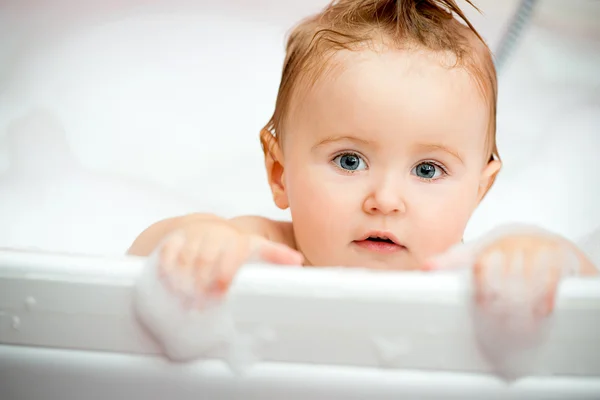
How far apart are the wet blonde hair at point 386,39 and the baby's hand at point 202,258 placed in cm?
32

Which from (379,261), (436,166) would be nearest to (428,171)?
(436,166)

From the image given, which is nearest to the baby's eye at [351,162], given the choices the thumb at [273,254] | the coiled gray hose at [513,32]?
the thumb at [273,254]

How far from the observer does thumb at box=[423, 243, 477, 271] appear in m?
0.59

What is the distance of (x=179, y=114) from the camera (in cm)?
160

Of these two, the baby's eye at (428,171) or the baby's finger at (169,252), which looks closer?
the baby's finger at (169,252)

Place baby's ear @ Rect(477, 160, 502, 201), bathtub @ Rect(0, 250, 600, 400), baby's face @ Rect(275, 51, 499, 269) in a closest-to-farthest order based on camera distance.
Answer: bathtub @ Rect(0, 250, 600, 400), baby's face @ Rect(275, 51, 499, 269), baby's ear @ Rect(477, 160, 502, 201)

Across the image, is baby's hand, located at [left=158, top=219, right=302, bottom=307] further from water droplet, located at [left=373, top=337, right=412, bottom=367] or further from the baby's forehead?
the baby's forehead

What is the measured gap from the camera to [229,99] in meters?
1.64

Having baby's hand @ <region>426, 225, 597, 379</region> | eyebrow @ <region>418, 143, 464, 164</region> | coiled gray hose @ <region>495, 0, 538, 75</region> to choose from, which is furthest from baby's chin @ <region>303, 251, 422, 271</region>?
coiled gray hose @ <region>495, 0, 538, 75</region>

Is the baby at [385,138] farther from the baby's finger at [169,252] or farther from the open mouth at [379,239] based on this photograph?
the baby's finger at [169,252]

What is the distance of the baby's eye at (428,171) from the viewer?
806mm

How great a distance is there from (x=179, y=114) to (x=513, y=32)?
79 cm

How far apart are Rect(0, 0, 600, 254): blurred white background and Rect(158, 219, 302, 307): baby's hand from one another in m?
0.79

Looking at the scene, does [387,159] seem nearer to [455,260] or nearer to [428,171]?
[428,171]
